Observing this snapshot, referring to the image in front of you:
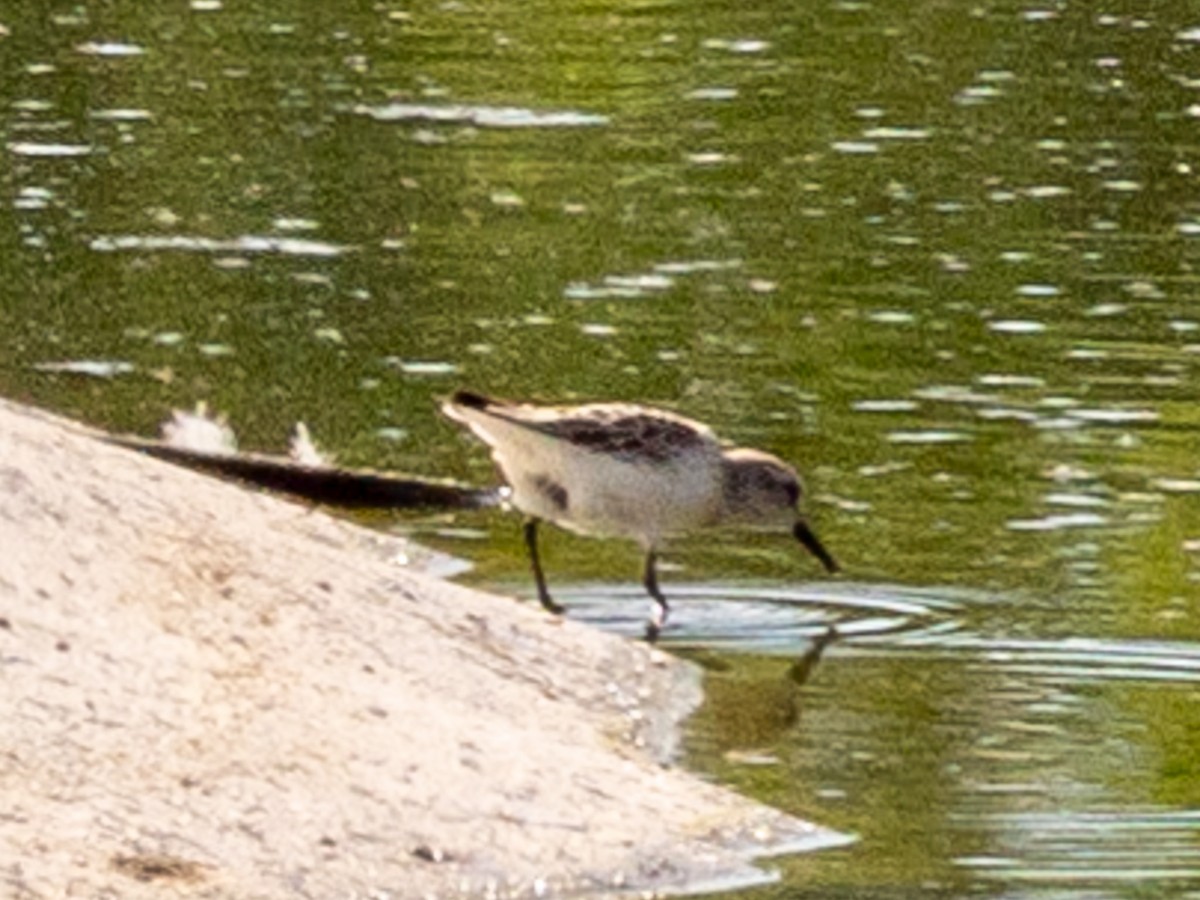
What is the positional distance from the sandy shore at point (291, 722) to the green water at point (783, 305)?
0.42 metres

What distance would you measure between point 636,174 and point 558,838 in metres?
10.5

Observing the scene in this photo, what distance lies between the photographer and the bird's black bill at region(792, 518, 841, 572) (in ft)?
42.1

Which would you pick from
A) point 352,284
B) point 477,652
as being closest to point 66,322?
point 352,284

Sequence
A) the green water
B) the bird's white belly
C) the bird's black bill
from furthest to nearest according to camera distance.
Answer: the bird's black bill < the bird's white belly < the green water

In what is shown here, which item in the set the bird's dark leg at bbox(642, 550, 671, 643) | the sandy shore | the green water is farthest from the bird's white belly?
the sandy shore

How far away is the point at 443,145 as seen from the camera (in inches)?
806

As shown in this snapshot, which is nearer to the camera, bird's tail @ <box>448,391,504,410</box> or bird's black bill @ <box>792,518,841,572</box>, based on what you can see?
bird's tail @ <box>448,391,504,410</box>

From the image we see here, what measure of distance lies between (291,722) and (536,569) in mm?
2713

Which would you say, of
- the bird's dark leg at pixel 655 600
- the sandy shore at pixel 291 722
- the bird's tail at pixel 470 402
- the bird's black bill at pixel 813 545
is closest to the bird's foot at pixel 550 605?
the bird's dark leg at pixel 655 600

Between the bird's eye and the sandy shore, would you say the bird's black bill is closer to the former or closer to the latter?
the bird's eye

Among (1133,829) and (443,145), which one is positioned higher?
(1133,829)

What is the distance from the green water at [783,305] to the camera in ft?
36.5

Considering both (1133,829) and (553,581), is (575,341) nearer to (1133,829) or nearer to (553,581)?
(553,581)

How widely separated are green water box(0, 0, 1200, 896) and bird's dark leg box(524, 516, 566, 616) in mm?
104
